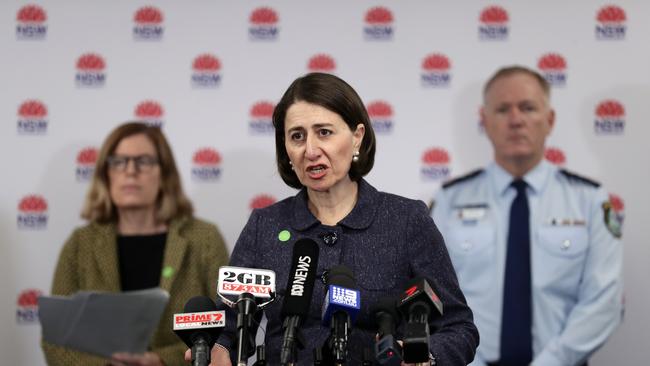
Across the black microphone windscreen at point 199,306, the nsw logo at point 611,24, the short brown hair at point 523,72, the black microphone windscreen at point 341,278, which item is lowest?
the black microphone windscreen at point 199,306

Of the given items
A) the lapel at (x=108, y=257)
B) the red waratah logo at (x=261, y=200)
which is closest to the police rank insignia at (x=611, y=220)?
the red waratah logo at (x=261, y=200)

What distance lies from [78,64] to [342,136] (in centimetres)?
282

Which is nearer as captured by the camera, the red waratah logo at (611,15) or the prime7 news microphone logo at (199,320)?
the prime7 news microphone logo at (199,320)

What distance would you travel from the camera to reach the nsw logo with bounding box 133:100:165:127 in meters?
4.60

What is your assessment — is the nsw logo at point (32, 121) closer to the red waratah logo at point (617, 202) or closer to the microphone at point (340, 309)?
the red waratah logo at point (617, 202)

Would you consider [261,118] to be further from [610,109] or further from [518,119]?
[610,109]

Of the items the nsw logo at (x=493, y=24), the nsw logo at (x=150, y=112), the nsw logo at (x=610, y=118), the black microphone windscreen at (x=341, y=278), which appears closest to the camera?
the black microphone windscreen at (x=341, y=278)

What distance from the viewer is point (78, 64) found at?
464 cm

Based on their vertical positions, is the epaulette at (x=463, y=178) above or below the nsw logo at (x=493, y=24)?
below

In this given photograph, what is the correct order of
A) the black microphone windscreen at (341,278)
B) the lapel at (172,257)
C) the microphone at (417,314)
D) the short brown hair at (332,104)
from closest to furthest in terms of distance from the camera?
the microphone at (417,314), the black microphone windscreen at (341,278), the short brown hair at (332,104), the lapel at (172,257)

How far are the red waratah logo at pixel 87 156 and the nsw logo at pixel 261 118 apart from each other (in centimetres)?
89

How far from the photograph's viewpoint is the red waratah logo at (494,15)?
4.50 metres

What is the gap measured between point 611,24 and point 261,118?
6.52ft

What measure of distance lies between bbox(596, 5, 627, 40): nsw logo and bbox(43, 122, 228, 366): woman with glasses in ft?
7.69
